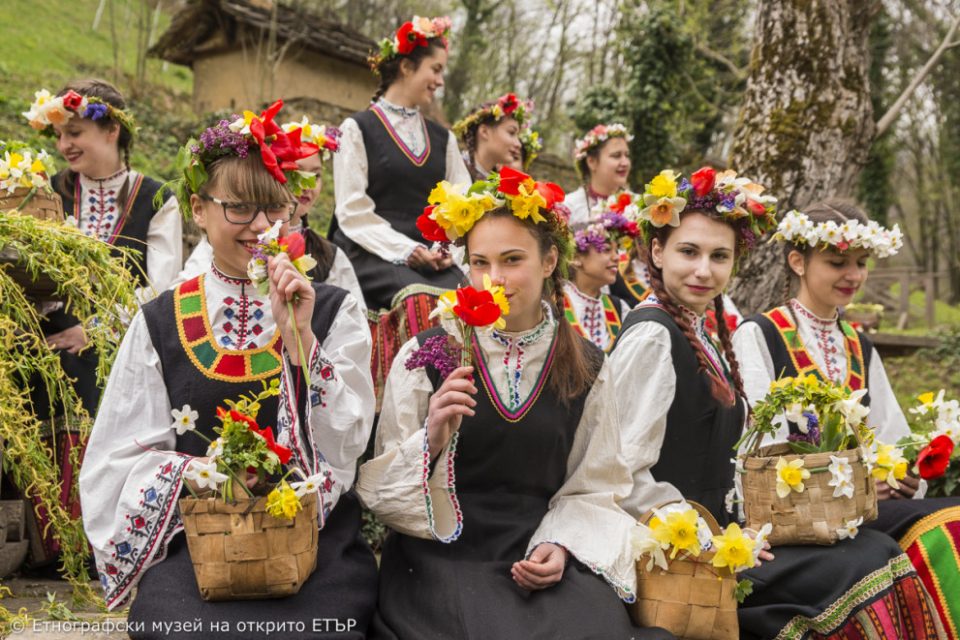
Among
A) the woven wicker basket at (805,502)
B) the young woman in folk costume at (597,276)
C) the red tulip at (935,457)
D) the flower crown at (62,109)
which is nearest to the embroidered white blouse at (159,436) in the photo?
the woven wicker basket at (805,502)

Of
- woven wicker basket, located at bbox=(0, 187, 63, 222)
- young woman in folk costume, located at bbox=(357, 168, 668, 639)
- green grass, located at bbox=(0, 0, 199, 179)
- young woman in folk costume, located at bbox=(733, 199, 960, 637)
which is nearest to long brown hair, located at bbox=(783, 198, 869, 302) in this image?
young woman in folk costume, located at bbox=(733, 199, 960, 637)

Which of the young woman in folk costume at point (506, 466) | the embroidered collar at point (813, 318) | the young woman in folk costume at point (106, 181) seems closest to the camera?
the young woman in folk costume at point (506, 466)

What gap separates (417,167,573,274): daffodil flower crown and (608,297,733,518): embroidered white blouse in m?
0.59

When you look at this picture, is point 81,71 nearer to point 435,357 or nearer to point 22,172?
point 22,172

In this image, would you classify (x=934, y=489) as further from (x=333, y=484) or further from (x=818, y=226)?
(x=333, y=484)

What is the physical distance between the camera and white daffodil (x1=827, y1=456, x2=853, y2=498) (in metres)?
3.04

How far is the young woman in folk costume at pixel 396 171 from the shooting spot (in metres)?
4.62

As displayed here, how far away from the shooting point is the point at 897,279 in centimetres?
1994

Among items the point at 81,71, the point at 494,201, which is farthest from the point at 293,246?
the point at 81,71

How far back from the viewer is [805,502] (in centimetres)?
310

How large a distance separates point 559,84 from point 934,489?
19.6 m

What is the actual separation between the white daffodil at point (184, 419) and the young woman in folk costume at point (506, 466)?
54 cm

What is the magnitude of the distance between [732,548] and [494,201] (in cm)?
131

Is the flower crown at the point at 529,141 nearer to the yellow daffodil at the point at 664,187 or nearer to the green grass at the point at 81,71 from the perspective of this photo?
the yellow daffodil at the point at 664,187
